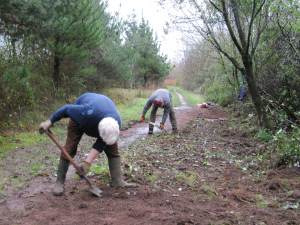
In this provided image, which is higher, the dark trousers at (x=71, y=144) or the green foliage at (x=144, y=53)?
the green foliage at (x=144, y=53)

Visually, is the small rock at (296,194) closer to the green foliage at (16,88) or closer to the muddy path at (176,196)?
the muddy path at (176,196)

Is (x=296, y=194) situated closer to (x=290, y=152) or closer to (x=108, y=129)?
(x=290, y=152)

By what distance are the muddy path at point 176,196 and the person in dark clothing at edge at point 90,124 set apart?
554 mm

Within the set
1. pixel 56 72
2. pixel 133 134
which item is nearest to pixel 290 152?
pixel 133 134

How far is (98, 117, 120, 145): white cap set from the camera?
19.9 feet

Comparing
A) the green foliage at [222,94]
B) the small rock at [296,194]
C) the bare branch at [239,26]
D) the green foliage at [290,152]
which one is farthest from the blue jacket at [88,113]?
the green foliage at [222,94]

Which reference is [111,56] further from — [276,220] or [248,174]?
[276,220]

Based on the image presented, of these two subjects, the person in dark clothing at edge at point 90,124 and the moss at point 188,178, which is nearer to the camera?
the person in dark clothing at edge at point 90,124

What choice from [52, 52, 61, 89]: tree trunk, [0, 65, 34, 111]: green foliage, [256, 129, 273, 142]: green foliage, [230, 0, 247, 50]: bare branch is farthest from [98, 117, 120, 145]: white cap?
[52, 52, 61, 89]: tree trunk

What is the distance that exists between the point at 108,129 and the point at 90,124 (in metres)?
0.40

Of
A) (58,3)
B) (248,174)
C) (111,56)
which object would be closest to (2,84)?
(58,3)

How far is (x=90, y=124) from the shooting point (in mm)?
6340

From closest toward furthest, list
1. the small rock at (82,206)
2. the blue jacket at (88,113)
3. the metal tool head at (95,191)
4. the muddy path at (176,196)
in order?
the muddy path at (176,196) < the small rock at (82,206) < the blue jacket at (88,113) < the metal tool head at (95,191)

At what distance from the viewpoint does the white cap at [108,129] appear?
6.06 m
